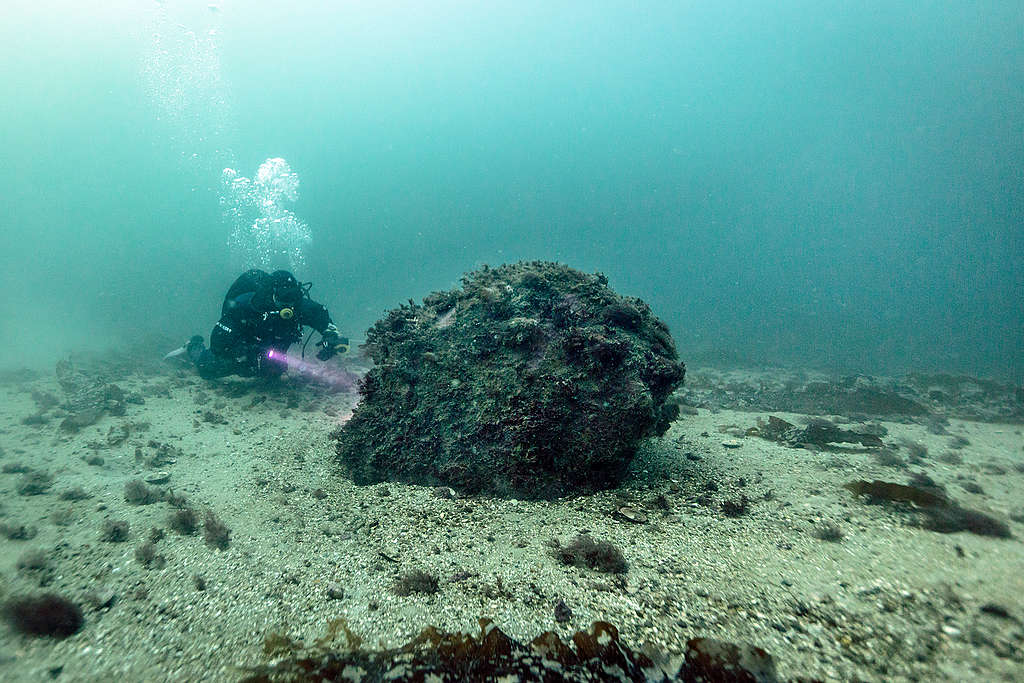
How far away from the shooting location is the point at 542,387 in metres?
5.41

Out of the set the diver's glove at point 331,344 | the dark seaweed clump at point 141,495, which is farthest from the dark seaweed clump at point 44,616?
the diver's glove at point 331,344

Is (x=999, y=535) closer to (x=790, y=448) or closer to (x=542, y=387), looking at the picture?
(x=790, y=448)

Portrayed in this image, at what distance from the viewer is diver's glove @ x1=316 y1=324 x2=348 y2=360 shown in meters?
11.8

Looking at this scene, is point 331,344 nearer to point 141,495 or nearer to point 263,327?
point 263,327

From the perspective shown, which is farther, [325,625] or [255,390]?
[255,390]

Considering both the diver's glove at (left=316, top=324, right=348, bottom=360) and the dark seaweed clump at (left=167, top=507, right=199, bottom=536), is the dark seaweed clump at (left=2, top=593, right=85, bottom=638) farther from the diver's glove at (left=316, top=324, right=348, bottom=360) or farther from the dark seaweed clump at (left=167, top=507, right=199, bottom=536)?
the diver's glove at (left=316, top=324, right=348, bottom=360)

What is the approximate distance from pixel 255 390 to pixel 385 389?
8.38 m

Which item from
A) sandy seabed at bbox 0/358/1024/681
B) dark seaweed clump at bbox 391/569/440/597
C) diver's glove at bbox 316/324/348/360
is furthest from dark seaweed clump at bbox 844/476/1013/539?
diver's glove at bbox 316/324/348/360

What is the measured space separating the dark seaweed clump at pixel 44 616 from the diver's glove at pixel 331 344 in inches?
334

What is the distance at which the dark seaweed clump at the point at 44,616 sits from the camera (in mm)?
3268

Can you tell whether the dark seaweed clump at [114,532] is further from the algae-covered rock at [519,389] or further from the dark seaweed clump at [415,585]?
the dark seaweed clump at [415,585]

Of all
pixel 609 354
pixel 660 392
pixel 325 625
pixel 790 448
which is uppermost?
pixel 609 354

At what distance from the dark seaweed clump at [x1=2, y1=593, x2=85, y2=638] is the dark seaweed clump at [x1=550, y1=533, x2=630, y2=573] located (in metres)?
4.13

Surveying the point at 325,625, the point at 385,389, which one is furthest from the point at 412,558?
the point at 385,389
